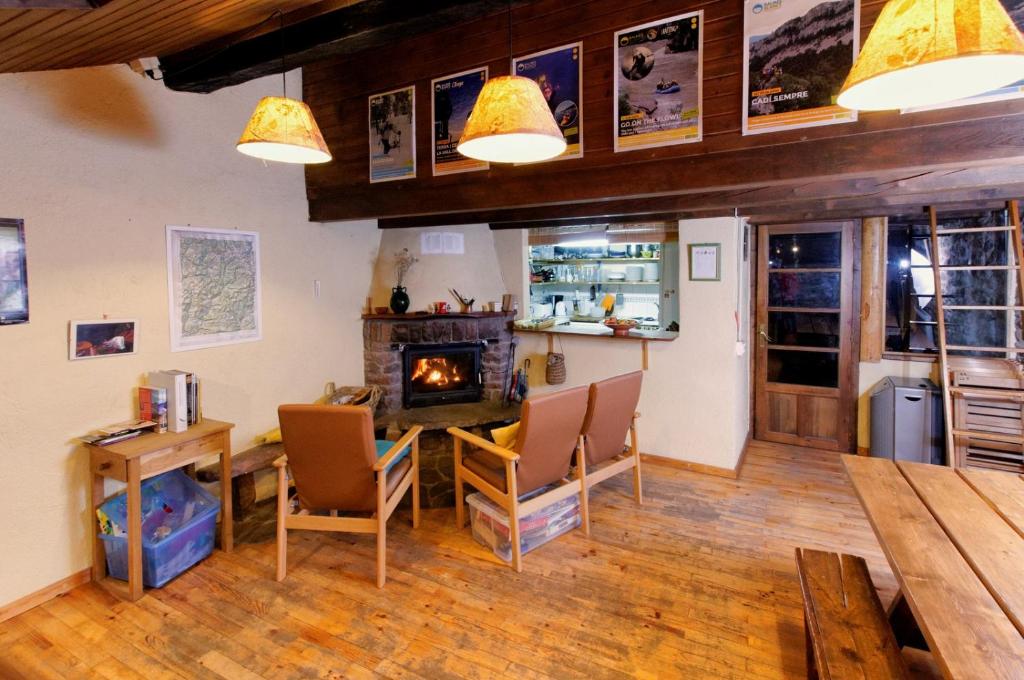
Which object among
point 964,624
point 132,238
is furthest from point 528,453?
point 132,238

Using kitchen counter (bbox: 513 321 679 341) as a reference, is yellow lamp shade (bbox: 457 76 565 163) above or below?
above

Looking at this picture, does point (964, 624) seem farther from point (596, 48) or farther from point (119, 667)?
point (119, 667)

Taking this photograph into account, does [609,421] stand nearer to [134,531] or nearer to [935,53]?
[935,53]

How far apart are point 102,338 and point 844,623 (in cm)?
368

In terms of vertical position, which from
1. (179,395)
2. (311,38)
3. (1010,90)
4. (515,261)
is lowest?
(179,395)

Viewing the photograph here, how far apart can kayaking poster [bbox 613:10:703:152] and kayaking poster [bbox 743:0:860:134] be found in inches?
9.5

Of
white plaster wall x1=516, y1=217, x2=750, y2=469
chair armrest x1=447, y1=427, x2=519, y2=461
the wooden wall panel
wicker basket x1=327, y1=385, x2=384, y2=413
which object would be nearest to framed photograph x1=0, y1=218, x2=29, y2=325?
the wooden wall panel

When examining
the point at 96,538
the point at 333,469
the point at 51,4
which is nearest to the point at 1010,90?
the point at 333,469

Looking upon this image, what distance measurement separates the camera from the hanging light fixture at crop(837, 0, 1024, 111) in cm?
111

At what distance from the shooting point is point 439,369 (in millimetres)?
4902

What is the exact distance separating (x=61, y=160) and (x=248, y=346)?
1.47 m

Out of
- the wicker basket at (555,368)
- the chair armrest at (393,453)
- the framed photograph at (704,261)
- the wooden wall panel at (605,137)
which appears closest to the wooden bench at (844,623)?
the wooden wall panel at (605,137)

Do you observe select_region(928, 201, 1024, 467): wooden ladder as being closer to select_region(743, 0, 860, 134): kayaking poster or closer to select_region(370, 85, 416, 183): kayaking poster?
select_region(743, 0, 860, 134): kayaking poster

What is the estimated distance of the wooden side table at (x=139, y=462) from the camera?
2.59 m
